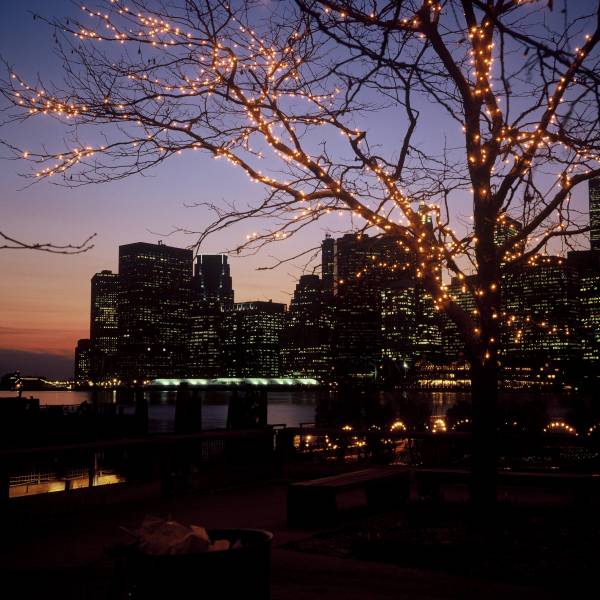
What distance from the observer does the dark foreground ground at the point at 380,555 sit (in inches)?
228

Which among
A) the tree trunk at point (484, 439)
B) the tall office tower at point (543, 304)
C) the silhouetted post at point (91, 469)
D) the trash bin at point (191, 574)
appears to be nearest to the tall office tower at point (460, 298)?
the tall office tower at point (543, 304)

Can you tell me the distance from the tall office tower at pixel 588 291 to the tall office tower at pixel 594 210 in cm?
16

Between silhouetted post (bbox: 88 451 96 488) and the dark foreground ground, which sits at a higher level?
silhouetted post (bbox: 88 451 96 488)

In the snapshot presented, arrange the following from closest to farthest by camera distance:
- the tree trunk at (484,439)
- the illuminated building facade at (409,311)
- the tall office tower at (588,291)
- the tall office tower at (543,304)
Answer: the tree trunk at (484,439) < the tall office tower at (588,291) < the tall office tower at (543,304) < the illuminated building facade at (409,311)

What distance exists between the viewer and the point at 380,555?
6.82m

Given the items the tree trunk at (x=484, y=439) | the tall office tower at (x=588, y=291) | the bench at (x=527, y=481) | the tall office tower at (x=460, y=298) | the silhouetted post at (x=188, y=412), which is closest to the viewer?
the tree trunk at (x=484, y=439)

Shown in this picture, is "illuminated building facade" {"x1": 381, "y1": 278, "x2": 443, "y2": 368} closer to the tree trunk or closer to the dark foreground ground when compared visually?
the tree trunk

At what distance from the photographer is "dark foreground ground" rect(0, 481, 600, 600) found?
19.0 ft

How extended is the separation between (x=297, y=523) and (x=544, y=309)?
402cm

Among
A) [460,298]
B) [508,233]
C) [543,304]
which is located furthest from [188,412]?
[508,233]

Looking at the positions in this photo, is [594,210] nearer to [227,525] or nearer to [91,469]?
[227,525]

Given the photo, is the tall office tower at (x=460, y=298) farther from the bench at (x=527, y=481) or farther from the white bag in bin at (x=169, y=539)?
the white bag in bin at (x=169, y=539)

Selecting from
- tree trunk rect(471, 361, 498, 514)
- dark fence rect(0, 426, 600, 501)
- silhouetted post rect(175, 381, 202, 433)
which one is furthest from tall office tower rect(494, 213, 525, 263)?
silhouetted post rect(175, 381, 202, 433)

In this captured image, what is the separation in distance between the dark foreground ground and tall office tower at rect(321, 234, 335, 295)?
2.78 meters
